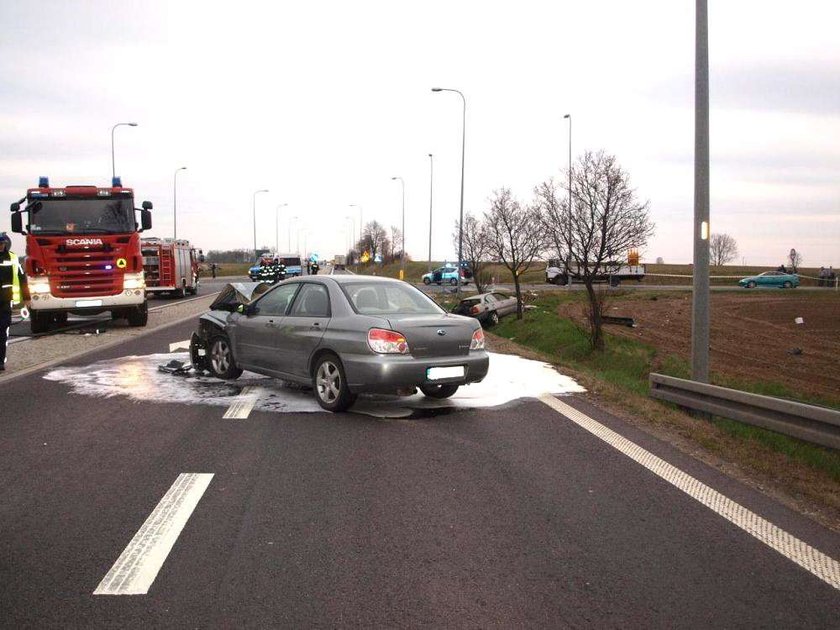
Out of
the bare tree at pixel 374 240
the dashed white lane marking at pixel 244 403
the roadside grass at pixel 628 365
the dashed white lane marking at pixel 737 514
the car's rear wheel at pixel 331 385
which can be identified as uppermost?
the bare tree at pixel 374 240

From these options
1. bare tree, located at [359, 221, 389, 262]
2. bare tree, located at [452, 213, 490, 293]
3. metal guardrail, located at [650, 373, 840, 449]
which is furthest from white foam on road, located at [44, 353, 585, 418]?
bare tree, located at [359, 221, 389, 262]

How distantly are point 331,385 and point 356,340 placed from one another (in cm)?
68

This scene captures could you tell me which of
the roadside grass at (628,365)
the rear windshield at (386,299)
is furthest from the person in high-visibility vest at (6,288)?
the roadside grass at (628,365)

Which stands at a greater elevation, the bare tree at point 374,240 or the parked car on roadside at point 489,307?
Answer: the bare tree at point 374,240

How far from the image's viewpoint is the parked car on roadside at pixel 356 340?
790cm

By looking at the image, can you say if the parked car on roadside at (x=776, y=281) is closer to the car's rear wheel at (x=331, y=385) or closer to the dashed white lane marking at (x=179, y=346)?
the dashed white lane marking at (x=179, y=346)

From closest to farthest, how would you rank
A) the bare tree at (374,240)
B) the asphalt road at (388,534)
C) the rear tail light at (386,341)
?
the asphalt road at (388,534) → the rear tail light at (386,341) → the bare tree at (374,240)

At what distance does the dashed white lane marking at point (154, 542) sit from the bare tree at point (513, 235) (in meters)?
28.3

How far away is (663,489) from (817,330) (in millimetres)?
27387

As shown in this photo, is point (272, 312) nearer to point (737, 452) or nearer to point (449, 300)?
point (737, 452)

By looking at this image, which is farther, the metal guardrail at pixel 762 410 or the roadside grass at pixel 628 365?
the roadside grass at pixel 628 365

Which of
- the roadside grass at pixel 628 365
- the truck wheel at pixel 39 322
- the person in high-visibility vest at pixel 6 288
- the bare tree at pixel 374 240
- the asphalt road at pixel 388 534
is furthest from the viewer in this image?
the bare tree at pixel 374 240

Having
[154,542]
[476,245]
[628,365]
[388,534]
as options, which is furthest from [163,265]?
[388,534]

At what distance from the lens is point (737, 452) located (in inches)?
270
